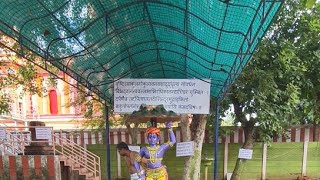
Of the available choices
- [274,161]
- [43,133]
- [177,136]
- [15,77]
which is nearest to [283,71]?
[274,161]

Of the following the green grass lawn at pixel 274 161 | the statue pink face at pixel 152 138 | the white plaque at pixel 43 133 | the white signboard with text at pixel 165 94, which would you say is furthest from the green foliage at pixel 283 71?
the white plaque at pixel 43 133

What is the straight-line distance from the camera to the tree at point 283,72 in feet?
19.0

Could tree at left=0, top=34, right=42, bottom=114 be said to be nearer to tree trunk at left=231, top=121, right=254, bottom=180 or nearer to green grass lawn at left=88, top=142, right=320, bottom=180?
green grass lawn at left=88, top=142, right=320, bottom=180

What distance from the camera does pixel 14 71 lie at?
319 inches

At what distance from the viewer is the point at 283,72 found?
6.00m

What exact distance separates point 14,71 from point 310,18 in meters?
7.68

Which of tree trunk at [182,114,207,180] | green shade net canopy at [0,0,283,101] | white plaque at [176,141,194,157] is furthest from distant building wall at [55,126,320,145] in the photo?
green shade net canopy at [0,0,283,101]

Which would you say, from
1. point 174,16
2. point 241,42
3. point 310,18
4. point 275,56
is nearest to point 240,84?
point 275,56

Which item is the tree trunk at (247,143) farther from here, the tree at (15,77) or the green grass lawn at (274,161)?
the tree at (15,77)

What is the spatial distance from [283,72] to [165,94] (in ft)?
10.4

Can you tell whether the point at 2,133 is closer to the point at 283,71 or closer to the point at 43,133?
the point at 43,133

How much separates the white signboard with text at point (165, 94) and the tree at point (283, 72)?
1.95 m

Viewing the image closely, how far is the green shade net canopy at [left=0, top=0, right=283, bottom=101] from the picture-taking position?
104 inches

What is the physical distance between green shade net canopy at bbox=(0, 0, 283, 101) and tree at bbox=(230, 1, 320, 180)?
1.51 meters
